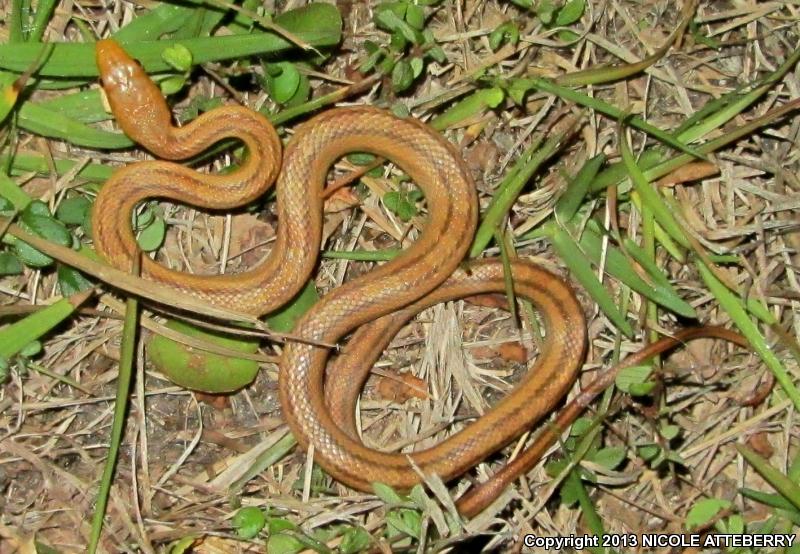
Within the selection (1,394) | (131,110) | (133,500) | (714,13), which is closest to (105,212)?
(131,110)

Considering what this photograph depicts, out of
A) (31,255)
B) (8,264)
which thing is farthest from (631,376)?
(8,264)

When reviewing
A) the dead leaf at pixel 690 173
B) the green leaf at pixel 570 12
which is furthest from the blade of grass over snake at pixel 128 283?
the dead leaf at pixel 690 173

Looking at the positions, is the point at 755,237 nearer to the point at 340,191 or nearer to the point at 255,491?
the point at 340,191

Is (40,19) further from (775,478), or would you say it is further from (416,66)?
(775,478)

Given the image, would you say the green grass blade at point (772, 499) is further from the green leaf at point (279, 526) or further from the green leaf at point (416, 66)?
the green leaf at point (416, 66)

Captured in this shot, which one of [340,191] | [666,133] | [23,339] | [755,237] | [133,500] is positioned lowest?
[133,500]

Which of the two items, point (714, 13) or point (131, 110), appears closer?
point (131, 110)

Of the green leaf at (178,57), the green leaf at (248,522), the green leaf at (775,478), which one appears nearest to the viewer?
the green leaf at (178,57)
